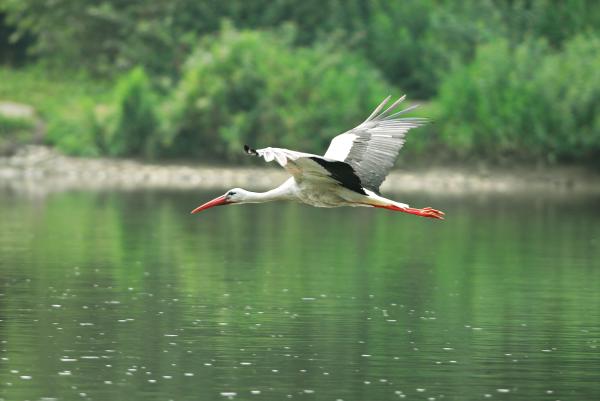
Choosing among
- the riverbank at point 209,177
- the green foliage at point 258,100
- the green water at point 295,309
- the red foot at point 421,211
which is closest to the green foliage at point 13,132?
the riverbank at point 209,177

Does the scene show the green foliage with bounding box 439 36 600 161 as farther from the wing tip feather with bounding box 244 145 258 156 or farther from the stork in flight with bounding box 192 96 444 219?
the wing tip feather with bounding box 244 145 258 156

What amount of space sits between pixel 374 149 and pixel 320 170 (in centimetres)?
180

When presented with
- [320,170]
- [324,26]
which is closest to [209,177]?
[324,26]

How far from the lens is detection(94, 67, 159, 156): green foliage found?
48.6 meters

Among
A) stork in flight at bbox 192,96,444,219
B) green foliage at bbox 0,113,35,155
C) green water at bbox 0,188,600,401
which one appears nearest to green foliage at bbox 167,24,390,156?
green foliage at bbox 0,113,35,155

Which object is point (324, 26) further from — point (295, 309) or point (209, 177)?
point (295, 309)

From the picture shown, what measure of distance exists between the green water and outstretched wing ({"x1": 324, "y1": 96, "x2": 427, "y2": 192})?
5.88 ft

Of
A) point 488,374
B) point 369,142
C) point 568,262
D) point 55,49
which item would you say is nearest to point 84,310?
point 369,142

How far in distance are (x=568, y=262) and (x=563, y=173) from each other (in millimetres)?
22304

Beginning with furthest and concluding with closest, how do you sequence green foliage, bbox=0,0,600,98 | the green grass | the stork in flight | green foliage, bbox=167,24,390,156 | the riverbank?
green foliage, bbox=0,0,600,98 → the green grass → green foliage, bbox=167,24,390,156 → the riverbank → the stork in flight

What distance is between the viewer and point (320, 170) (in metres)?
16.6

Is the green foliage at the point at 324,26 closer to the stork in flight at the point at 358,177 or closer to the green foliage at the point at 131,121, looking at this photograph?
the green foliage at the point at 131,121

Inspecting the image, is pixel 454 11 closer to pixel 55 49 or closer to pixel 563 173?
pixel 563 173

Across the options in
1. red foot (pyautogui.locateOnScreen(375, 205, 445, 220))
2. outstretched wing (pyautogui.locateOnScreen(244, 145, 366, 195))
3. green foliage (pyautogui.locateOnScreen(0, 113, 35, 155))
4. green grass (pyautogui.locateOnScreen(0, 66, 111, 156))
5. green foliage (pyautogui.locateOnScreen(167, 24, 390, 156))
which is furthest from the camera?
green foliage (pyautogui.locateOnScreen(0, 113, 35, 155))
